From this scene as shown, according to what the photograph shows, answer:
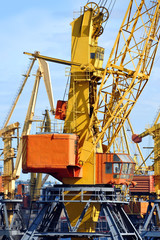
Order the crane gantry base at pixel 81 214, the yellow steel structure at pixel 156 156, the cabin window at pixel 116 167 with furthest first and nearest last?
the yellow steel structure at pixel 156 156 → the cabin window at pixel 116 167 → the crane gantry base at pixel 81 214

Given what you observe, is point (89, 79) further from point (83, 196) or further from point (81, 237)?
point (81, 237)

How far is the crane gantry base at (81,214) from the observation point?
56.3m

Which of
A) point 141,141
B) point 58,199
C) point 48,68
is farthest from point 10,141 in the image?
point 141,141

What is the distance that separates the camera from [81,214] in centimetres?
5831

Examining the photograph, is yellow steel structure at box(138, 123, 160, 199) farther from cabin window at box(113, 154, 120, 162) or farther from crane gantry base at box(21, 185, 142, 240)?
cabin window at box(113, 154, 120, 162)

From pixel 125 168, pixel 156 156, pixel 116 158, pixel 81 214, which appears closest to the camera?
pixel 81 214

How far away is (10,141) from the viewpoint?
83438mm

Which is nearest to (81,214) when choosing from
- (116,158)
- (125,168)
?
(116,158)

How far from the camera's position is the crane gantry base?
185ft

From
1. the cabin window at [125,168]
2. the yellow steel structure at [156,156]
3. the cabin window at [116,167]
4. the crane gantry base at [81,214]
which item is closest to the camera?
the crane gantry base at [81,214]

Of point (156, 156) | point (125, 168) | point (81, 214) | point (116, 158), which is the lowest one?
point (81, 214)

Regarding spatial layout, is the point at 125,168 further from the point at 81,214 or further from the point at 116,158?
the point at 81,214

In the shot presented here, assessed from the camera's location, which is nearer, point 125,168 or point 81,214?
point 81,214

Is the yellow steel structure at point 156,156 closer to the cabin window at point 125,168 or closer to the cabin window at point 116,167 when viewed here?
the cabin window at point 125,168
